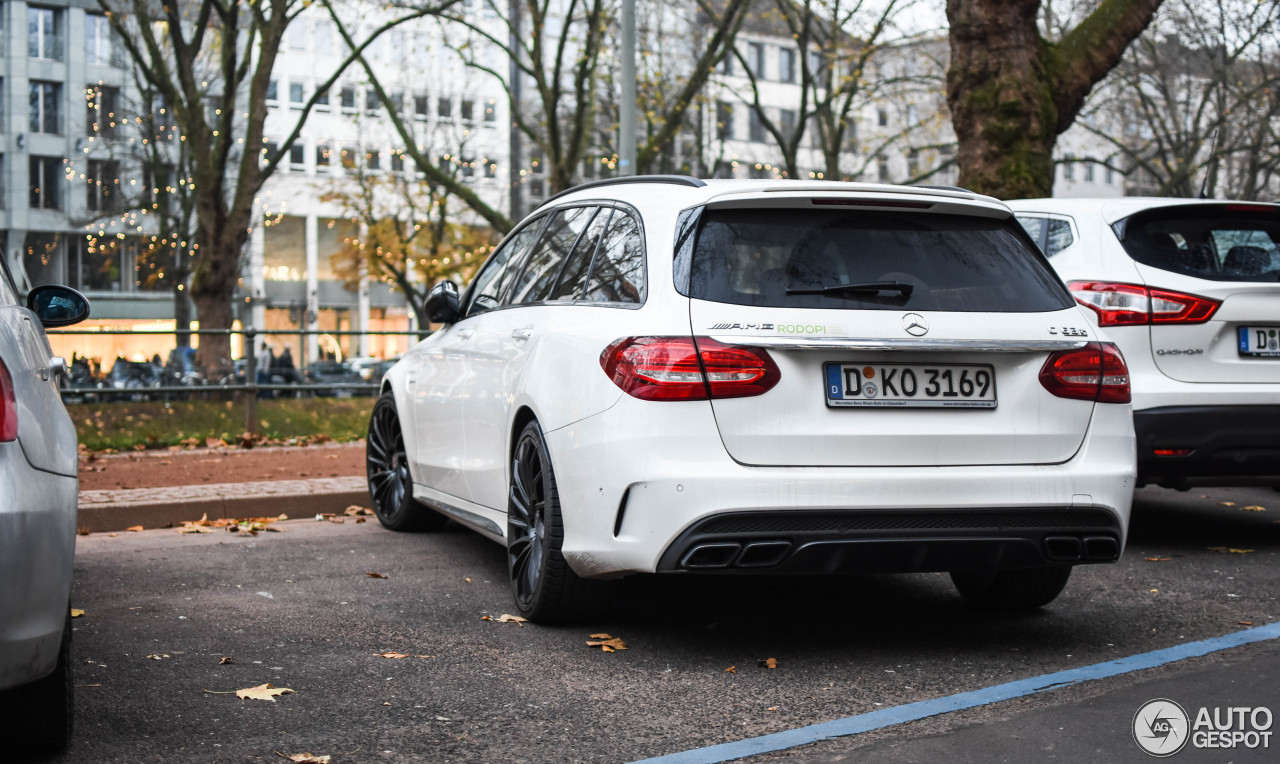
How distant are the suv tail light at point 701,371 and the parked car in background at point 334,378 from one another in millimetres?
12112

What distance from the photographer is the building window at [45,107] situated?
60656 millimetres

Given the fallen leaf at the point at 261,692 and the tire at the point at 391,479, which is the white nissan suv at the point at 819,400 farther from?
the tire at the point at 391,479

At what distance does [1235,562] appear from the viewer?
282 inches

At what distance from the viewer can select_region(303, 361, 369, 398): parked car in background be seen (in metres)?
16.6

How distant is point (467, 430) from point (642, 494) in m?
2.04

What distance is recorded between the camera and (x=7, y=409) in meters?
3.43

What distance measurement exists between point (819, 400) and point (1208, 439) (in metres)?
3.09

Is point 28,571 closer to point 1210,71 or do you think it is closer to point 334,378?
point 334,378

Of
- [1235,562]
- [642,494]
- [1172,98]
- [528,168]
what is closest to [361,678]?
[642,494]

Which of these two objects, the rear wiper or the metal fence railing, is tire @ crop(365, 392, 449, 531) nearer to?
the rear wiper

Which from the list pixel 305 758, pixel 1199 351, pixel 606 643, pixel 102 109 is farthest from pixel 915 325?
pixel 102 109

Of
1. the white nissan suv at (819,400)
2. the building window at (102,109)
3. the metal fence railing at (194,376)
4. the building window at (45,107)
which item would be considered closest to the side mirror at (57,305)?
the white nissan suv at (819,400)

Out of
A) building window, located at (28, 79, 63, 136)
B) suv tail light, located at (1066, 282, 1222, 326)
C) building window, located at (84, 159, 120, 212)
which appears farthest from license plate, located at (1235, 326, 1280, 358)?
building window, located at (28, 79, 63, 136)

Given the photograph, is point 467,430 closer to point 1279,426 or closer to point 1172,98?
point 1279,426
